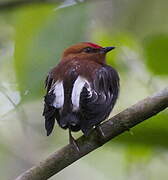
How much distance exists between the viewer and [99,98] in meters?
3.05

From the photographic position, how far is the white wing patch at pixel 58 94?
294 cm

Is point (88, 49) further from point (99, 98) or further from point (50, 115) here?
point (50, 115)

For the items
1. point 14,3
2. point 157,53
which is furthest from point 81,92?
point 14,3

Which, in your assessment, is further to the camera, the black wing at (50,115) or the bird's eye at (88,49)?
the bird's eye at (88,49)

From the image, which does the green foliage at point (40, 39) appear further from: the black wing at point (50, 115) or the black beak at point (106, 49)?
the black wing at point (50, 115)

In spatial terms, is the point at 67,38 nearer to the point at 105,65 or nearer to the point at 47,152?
the point at 105,65

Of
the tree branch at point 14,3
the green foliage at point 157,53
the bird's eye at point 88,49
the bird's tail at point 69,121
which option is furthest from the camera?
the bird's eye at point 88,49

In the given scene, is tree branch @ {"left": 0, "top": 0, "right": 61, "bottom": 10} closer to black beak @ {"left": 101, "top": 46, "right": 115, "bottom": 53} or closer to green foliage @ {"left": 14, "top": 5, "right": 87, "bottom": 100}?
green foliage @ {"left": 14, "top": 5, "right": 87, "bottom": 100}

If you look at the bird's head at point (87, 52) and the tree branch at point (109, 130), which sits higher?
the bird's head at point (87, 52)

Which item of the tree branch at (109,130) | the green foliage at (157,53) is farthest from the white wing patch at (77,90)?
the green foliage at (157,53)

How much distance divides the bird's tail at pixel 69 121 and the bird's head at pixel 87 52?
0.83 m

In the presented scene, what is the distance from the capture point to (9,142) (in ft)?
17.7

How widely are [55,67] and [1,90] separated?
0.69 meters

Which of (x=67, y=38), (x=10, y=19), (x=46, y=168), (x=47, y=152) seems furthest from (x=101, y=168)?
(x=46, y=168)
